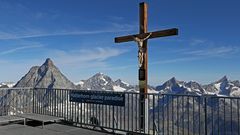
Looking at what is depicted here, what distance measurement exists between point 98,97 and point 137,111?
1343 millimetres

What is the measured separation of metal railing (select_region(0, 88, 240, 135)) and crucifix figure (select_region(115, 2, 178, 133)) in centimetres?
15

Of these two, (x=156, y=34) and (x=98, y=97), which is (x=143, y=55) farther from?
(x=98, y=97)

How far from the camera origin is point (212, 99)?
22.6 feet

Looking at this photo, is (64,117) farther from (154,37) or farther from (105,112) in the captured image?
(154,37)

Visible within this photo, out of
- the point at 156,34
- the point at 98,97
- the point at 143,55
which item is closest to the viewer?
the point at 156,34

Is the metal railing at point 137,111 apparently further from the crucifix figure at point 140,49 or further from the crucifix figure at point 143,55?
the crucifix figure at point 140,49

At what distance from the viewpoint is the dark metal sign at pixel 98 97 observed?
8273mm

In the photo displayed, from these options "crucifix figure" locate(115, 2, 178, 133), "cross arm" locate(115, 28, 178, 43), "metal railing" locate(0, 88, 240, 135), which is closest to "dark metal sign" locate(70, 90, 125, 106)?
"metal railing" locate(0, 88, 240, 135)

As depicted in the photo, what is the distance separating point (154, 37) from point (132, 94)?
164 centimetres

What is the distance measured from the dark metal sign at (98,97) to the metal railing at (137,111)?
16cm

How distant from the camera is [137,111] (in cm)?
814

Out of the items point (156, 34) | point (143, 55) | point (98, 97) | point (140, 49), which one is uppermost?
point (156, 34)

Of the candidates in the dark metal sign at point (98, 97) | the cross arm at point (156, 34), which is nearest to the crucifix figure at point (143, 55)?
the cross arm at point (156, 34)

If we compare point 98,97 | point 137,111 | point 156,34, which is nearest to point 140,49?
point 156,34
